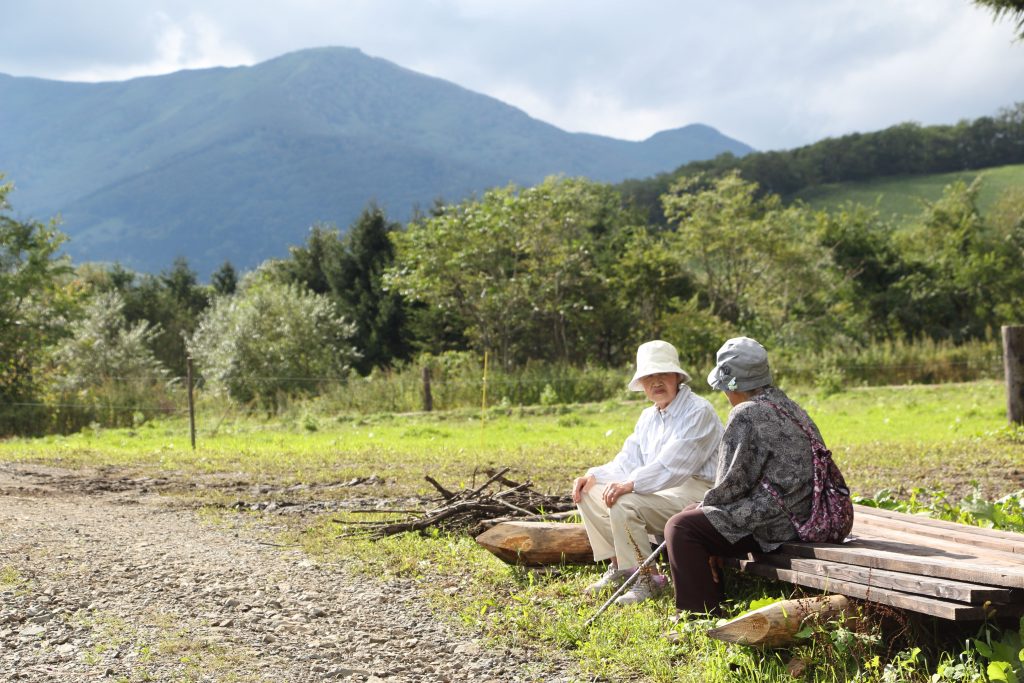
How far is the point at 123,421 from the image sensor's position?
23.2 m

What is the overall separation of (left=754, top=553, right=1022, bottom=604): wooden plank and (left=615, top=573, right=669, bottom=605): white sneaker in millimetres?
1016

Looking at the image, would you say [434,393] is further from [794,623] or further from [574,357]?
[794,623]

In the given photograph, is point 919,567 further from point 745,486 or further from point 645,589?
point 645,589

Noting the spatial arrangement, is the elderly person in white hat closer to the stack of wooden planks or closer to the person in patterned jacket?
the person in patterned jacket

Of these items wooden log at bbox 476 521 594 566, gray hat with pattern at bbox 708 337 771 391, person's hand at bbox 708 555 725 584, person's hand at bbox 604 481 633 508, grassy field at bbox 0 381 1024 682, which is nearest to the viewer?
grassy field at bbox 0 381 1024 682

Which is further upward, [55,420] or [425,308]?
[425,308]

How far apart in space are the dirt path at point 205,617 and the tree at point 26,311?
16.1 meters

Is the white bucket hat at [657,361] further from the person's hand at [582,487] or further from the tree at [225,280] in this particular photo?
the tree at [225,280]

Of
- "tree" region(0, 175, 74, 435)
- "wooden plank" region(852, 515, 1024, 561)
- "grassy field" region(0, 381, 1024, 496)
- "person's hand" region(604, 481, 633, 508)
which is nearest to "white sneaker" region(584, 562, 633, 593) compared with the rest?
"person's hand" region(604, 481, 633, 508)

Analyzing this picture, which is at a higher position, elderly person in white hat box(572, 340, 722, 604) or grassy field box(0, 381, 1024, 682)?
elderly person in white hat box(572, 340, 722, 604)

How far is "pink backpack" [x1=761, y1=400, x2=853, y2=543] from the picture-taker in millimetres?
4965

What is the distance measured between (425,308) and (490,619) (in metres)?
34.7

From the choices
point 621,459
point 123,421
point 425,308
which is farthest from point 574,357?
point 621,459

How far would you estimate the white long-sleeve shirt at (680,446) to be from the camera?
19.6 feet
